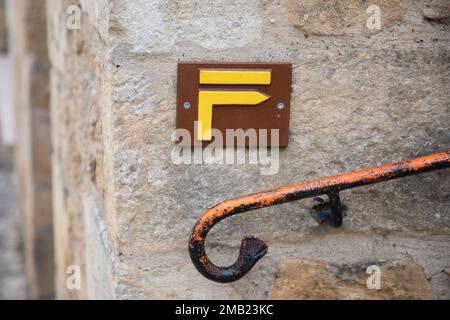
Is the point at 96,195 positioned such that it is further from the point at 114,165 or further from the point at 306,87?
the point at 306,87

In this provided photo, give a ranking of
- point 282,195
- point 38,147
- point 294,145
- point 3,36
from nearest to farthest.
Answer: point 282,195 < point 294,145 < point 38,147 < point 3,36

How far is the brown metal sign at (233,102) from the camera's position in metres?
1.12

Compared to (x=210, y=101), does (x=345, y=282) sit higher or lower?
lower

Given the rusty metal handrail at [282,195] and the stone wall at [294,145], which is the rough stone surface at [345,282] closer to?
the stone wall at [294,145]

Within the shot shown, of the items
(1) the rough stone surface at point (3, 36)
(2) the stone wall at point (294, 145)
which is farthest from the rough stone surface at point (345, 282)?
(1) the rough stone surface at point (3, 36)

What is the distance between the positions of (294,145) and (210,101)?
0.54 feet

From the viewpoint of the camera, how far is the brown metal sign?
112 centimetres

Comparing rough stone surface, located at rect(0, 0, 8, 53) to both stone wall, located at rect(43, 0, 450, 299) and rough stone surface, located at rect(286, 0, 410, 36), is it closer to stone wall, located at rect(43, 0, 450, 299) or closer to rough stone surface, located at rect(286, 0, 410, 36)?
stone wall, located at rect(43, 0, 450, 299)

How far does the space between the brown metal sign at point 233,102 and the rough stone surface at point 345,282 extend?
251mm

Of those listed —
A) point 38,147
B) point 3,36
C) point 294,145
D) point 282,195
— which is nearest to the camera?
point 282,195

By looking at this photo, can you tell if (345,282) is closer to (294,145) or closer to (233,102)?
(294,145)

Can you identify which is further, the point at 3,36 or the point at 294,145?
the point at 3,36

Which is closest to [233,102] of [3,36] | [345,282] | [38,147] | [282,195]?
[282,195]

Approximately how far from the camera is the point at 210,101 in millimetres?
1131
